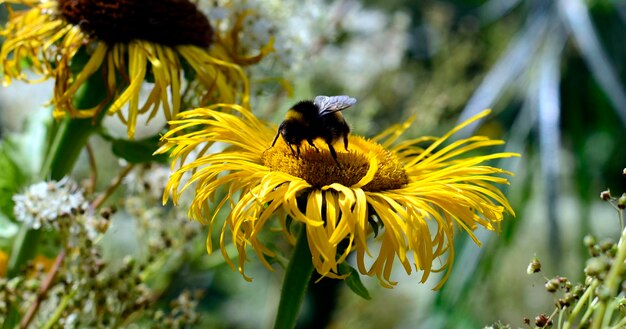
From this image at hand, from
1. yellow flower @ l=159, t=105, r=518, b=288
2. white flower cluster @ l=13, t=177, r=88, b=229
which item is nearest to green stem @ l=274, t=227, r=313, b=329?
yellow flower @ l=159, t=105, r=518, b=288

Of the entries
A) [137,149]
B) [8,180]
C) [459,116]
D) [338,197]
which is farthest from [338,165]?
[459,116]

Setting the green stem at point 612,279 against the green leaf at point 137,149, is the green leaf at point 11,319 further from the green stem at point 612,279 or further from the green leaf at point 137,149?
the green stem at point 612,279

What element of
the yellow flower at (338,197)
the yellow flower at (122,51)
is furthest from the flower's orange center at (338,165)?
the yellow flower at (122,51)

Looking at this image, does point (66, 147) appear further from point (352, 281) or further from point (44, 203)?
point (352, 281)

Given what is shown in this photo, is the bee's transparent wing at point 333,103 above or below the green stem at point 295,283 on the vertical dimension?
above

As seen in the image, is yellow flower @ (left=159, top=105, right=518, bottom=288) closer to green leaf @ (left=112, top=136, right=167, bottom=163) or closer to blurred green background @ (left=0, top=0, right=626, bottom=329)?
green leaf @ (left=112, top=136, right=167, bottom=163)

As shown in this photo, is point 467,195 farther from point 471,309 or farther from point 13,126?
point 13,126

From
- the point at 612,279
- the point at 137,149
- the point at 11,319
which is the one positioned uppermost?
the point at 612,279
